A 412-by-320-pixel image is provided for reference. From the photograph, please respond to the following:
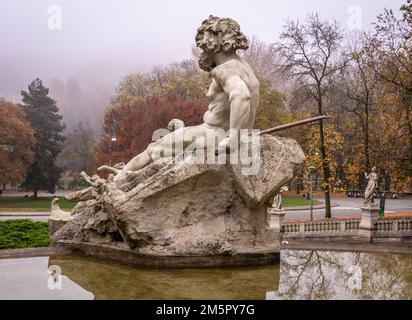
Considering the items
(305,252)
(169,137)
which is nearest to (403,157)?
(305,252)

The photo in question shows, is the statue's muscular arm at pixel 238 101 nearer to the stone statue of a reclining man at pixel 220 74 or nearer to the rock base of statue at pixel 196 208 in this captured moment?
the stone statue of a reclining man at pixel 220 74

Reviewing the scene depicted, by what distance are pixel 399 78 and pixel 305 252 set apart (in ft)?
57.4

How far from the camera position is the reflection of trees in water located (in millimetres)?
4949

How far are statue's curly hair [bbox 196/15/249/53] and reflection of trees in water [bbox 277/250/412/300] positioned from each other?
10.8 feet

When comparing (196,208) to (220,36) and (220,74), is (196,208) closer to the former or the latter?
(220,74)

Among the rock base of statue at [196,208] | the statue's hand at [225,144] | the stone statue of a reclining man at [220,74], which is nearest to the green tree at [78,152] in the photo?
the stone statue of a reclining man at [220,74]

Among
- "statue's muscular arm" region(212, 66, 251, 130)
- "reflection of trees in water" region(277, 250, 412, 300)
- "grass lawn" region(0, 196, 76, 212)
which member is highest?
"statue's muscular arm" region(212, 66, 251, 130)

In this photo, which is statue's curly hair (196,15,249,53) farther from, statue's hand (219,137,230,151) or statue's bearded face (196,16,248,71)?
statue's hand (219,137,230,151)

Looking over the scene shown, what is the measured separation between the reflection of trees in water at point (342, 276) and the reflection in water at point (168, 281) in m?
0.28

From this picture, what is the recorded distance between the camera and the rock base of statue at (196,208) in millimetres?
6031

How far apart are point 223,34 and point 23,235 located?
6.20 m

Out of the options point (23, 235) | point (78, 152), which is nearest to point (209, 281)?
point (23, 235)

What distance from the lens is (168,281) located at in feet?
17.5

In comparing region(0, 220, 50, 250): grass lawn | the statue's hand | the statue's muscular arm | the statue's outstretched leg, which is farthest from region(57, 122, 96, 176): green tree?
the statue's hand
